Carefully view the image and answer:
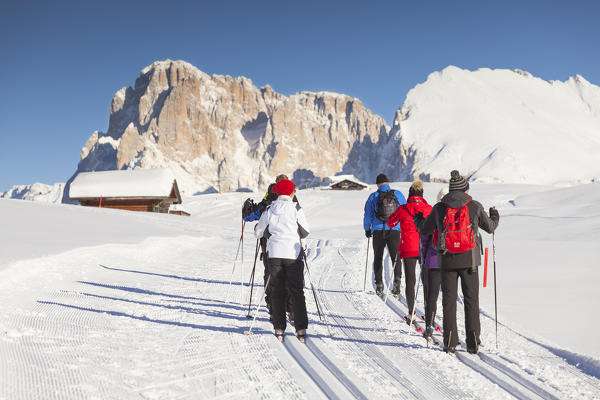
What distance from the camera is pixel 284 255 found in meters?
5.15

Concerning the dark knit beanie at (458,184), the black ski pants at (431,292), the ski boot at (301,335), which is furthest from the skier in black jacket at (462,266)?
the ski boot at (301,335)

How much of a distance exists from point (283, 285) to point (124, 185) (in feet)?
131

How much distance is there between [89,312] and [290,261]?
311 cm

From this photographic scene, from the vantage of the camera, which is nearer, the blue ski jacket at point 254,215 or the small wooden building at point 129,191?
the blue ski jacket at point 254,215

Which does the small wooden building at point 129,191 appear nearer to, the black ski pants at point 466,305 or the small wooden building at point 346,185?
the small wooden building at point 346,185

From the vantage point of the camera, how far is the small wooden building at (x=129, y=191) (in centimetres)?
4100

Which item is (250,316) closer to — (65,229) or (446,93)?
(65,229)

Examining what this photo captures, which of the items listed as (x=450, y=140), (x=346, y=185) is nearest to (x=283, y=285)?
(x=346, y=185)

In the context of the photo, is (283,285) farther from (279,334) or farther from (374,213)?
(374,213)

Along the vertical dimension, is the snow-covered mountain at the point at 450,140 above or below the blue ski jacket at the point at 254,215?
above

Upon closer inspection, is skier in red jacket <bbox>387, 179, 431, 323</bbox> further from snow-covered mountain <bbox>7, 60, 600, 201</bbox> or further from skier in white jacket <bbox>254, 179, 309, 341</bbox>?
snow-covered mountain <bbox>7, 60, 600, 201</bbox>

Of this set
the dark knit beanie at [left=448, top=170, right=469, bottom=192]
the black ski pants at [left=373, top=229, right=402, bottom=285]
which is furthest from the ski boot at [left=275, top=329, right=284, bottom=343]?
the black ski pants at [left=373, top=229, right=402, bottom=285]

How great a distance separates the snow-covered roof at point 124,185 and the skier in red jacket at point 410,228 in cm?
3681

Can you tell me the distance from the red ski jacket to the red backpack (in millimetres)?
1116
